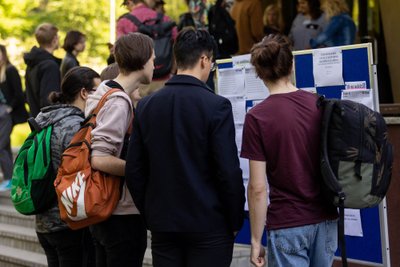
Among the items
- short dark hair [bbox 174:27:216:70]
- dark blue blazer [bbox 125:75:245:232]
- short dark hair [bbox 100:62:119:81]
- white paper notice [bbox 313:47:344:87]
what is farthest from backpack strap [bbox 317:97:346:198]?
short dark hair [bbox 100:62:119:81]

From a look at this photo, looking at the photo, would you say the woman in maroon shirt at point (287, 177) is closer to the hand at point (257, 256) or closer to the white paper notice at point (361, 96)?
the hand at point (257, 256)

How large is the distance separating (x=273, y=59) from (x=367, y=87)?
0.95 m

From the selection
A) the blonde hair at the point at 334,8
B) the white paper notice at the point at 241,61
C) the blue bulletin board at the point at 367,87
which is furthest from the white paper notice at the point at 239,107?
the blonde hair at the point at 334,8

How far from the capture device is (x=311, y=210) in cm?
429

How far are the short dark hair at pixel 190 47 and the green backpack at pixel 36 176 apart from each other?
4.59 ft

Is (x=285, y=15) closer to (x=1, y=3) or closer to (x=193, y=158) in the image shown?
(x=1, y=3)

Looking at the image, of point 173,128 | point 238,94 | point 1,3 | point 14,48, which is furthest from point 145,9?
point 14,48

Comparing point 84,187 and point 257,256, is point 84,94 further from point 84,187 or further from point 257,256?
point 257,256

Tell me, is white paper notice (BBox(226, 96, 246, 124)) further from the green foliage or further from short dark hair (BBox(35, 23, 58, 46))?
the green foliage

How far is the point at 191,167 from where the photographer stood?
426 centimetres

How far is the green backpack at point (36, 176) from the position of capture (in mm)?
5383

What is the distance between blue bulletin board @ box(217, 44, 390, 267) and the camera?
5086 millimetres

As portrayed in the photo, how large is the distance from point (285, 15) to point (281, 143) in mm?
8820

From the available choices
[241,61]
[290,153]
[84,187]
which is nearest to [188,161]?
[290,153]
